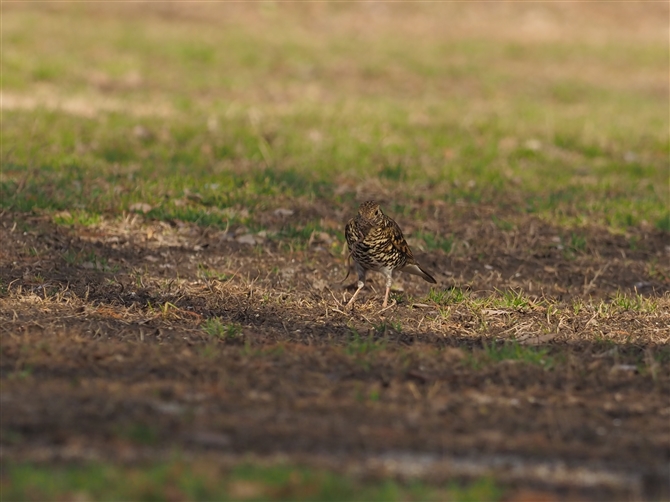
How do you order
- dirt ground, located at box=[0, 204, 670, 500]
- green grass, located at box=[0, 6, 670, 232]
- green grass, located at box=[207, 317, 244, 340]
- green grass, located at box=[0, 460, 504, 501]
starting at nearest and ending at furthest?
green grass, located at box=[0, 460, 504, 501], dirt ground, located at box=[0, 204, 670, 500], green grass, located at box=[207, 317, 244, 340], green grass, located at box=[0, 6, 670, 232]

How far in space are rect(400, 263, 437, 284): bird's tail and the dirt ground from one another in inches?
6.8

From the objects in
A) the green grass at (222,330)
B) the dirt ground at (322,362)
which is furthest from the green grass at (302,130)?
the green grass at (222,330)

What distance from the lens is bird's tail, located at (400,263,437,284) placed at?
337 inches

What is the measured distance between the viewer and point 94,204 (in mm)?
10258

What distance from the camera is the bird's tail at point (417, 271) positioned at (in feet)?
28.1

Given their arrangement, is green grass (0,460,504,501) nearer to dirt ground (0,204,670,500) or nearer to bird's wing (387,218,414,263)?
dirt ground (0,204,670,500)

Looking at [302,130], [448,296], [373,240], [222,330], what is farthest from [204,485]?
[302,130]

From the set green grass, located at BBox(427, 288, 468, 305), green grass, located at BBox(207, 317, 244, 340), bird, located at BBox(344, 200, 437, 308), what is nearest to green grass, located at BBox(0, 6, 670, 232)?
green grass, located at BBox(427, 288, 468, 305)

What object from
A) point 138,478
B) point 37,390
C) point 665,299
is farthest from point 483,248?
point 138,478

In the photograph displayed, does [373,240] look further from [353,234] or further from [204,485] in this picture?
[204,485]

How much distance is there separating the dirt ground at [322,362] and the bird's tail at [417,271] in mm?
174

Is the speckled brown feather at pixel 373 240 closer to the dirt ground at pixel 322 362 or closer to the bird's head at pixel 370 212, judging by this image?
the bird's head at pixel 370 212

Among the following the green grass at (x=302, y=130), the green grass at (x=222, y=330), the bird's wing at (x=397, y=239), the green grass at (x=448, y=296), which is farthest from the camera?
the green grass at (x=302, y=130)

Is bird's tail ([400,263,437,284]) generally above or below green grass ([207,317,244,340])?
below
